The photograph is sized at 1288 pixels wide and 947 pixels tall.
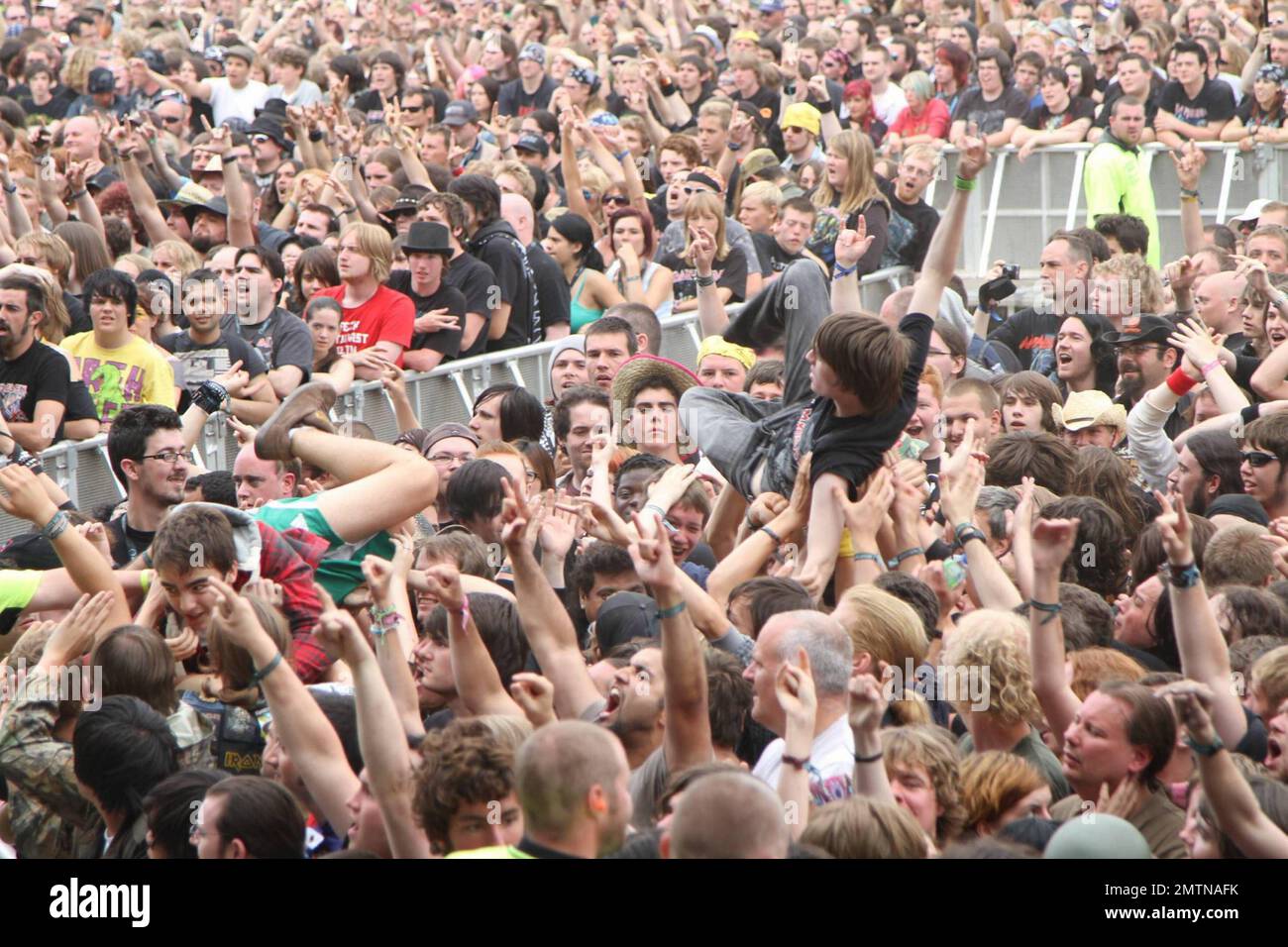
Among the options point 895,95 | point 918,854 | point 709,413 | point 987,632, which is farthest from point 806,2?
point 918,854

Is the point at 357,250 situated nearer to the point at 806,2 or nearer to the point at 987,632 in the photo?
the point at 987,632

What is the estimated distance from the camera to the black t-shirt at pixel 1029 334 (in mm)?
10805

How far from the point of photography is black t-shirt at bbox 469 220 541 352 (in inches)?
425

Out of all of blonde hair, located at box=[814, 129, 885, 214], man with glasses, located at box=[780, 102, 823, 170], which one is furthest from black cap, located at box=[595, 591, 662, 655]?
man with glasses, located at box=[780, 102, 823, 170]

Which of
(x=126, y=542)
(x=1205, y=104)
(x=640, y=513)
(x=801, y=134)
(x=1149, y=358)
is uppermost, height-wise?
(x=1205, y=104)

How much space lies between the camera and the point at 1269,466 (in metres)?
7.16

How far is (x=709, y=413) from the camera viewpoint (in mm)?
6926

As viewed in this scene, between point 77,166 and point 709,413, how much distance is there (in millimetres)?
6239

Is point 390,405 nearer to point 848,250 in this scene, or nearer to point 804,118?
point 848,250

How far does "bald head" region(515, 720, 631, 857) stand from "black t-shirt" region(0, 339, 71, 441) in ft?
18.5

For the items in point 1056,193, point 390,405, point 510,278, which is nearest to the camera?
point 390,405

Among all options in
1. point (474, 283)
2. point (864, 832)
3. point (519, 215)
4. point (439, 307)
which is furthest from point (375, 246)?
point (864, 832)

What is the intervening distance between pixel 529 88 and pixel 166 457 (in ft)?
34.2

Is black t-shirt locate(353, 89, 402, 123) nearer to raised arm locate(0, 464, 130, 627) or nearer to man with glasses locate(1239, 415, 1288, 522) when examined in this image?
man with glasses locate(1239, 415, 1288, 522)
